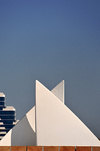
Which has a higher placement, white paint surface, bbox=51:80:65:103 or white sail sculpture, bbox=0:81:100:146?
white paint surface, bbox=51:80:65:103

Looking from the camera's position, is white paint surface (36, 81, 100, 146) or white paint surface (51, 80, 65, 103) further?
white paint surface (51, 80, 65, 103)

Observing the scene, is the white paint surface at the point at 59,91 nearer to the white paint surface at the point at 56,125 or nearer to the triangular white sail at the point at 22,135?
the triangular white sail at the point at 22,135

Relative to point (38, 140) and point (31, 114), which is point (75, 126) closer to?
point (38, 140)

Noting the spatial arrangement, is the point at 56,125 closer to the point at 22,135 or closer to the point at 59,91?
the point at 22,135

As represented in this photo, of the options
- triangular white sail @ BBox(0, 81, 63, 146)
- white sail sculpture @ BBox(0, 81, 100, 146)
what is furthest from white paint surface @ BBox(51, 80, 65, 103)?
white sail sculpture @ BBox(0, 81, 100, 146)

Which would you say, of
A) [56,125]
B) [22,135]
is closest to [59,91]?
[22,135]

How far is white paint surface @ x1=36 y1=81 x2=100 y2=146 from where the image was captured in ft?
137

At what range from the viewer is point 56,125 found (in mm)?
42625

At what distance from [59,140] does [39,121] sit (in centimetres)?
258

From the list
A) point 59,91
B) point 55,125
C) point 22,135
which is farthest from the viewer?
point 59,91

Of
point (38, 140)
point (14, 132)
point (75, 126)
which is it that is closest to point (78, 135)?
point (75, 126)

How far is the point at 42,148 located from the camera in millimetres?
34781

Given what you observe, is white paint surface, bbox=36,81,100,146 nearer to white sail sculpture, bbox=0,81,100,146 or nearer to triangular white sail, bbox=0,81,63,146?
white sail sculpture, bbox=0,81,100,146

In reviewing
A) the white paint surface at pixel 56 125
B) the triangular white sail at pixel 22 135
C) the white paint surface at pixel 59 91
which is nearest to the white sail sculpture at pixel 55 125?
the white paint surface at pixel 56 125
